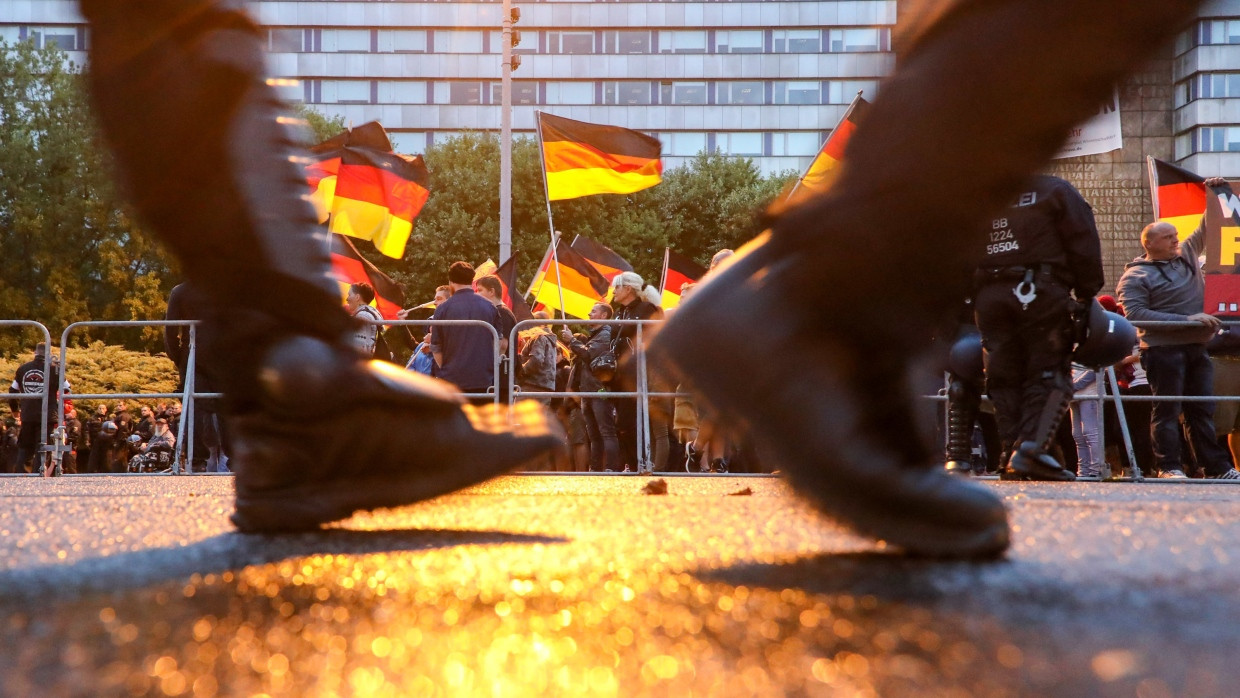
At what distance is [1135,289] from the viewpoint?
7.79 m

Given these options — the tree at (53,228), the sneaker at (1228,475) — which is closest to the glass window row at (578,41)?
the tree at (53,228)

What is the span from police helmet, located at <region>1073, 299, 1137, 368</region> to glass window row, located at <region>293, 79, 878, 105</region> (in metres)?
51.3

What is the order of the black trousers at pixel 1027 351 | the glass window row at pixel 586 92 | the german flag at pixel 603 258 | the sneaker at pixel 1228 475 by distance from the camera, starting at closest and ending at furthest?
the black trousers at pixel 1027 351 → the sneaker at pixel 1228 475 → the german flag at pixel 603 258 → the glass window row at pixel 586 92

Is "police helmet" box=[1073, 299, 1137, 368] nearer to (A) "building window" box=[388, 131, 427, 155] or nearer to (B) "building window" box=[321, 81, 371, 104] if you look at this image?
(A) "building window" box=[388, 131, 427, 155]

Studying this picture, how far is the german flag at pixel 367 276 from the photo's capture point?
14.2 metres

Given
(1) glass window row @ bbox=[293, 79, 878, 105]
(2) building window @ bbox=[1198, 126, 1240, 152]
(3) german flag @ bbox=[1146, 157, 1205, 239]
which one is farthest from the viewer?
(1) glass window row @ bbox=[293, 79, 878, 105]

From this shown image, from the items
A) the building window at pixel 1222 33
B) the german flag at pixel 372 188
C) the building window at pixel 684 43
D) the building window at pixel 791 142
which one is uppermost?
the building window at pixel 684 43

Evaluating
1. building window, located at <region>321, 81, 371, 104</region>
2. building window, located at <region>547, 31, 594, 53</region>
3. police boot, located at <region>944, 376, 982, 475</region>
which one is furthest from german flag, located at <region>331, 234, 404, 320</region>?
building window, located at <region>547, 31, 594, 53</region>

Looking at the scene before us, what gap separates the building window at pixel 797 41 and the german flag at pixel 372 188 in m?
45.1

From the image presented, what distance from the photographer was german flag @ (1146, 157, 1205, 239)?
10883 millimetres

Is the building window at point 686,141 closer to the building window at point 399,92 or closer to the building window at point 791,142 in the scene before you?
the building window at point 791,142

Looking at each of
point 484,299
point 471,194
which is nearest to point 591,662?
point 484,299

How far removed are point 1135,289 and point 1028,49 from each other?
23.3ft

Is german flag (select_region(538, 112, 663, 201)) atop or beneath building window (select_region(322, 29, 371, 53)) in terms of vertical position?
beneath
